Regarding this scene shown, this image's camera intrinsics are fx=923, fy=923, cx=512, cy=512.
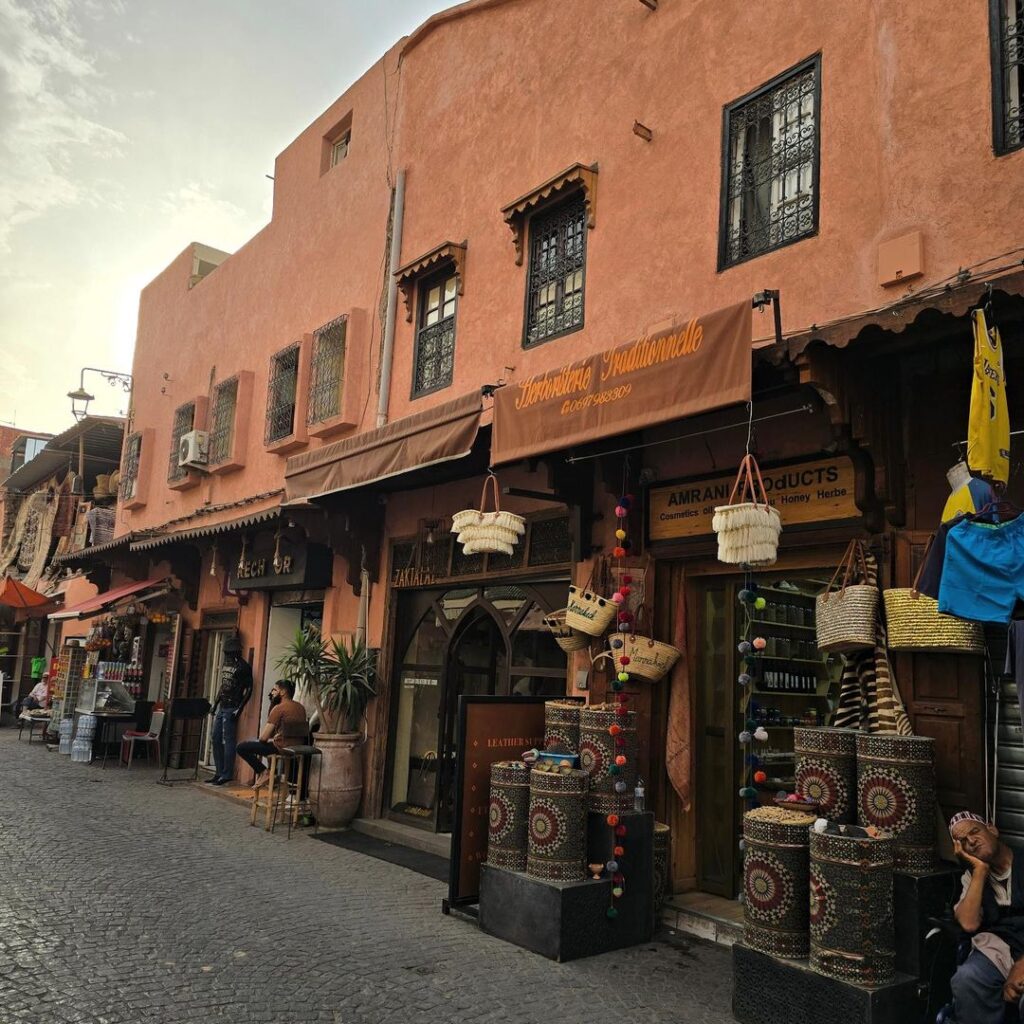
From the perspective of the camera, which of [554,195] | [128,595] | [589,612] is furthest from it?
[128,595]

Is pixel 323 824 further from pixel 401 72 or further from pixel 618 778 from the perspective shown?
pixel 401 72

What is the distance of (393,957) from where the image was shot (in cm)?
567

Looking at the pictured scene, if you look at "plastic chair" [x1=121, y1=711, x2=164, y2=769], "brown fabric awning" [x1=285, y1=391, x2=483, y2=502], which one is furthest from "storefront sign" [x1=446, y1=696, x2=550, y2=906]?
"plastic chair" [x1=121, y1=711, x2=164, y2=769]

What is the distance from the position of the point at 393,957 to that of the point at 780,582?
3.79m

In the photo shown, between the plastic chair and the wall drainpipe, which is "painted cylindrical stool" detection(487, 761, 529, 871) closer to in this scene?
the wall drainpipe

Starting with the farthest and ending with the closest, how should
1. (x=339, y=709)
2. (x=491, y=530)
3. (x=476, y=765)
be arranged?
(x=339, y=709), (x=491, y=530), (x=476, y=765)

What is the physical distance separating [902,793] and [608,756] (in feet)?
6.59

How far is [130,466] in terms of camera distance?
19156 millimetres

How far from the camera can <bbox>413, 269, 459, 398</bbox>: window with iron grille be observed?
10289 millimetres

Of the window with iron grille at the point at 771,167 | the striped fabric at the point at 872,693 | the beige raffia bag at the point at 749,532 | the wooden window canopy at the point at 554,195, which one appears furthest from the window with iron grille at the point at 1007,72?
the wooden window canopy at the point at 554,195

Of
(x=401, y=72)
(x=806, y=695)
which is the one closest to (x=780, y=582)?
(x=806, y=695)

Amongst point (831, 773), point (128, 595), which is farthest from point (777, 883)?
point (128, 595)

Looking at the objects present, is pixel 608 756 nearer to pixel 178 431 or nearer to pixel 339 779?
pixel 339 779

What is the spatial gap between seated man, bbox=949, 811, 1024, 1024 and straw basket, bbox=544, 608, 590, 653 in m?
3.43
